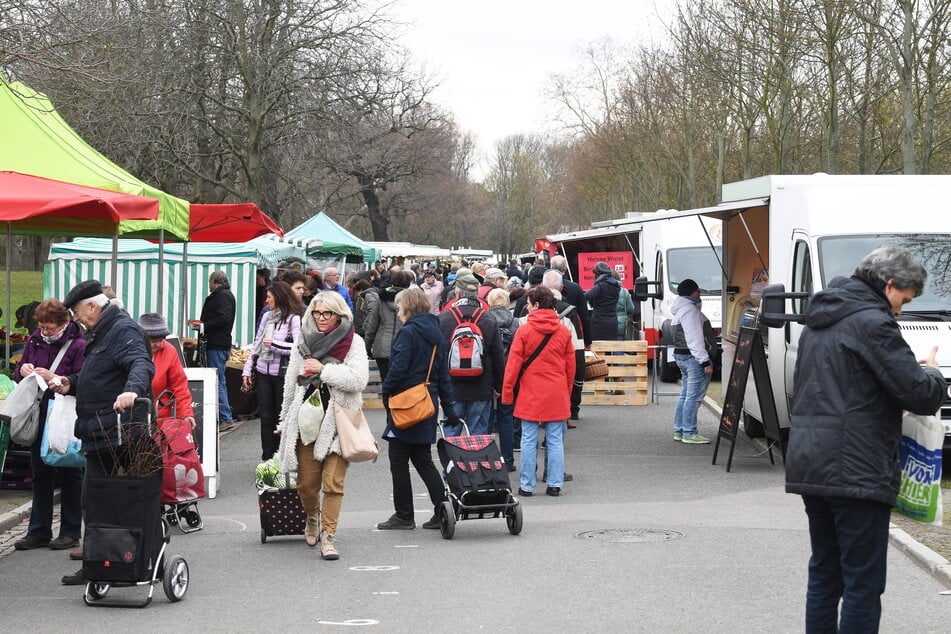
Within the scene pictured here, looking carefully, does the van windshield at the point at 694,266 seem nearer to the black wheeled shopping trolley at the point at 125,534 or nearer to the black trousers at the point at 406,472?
the black trousers at the point at 406,472

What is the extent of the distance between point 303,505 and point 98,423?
175 cm

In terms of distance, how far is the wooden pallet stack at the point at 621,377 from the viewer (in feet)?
59.4

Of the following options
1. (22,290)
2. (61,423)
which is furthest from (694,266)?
(22,290)

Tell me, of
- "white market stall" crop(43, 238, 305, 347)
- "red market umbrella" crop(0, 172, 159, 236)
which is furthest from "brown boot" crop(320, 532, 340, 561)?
"white market stall" crop(43, 238, 305, 347)

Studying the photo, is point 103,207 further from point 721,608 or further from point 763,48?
point 763,48

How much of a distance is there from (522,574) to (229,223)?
1671 centimetres

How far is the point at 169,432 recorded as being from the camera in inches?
334

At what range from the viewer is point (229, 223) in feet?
76.5

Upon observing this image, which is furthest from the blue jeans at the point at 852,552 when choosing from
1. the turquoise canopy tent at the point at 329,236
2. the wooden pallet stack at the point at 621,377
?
the turquoise canopy tent at the point at 329,236

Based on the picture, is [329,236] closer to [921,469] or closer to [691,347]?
[691,347]

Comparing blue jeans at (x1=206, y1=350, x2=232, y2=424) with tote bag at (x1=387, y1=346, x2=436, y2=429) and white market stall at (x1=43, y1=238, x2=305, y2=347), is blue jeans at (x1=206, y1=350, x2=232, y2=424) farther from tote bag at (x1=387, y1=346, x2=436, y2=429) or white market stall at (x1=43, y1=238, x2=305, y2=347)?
tote bag at (x1=387, y1=346, x2=436, y2=429)

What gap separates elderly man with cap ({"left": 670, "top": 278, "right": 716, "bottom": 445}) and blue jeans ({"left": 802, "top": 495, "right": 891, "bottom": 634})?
8428 millimetres

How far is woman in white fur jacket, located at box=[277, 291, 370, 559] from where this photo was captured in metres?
8.20

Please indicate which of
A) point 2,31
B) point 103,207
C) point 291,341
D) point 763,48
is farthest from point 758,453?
point 763,48
